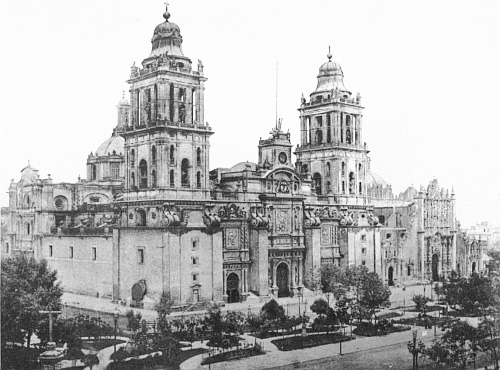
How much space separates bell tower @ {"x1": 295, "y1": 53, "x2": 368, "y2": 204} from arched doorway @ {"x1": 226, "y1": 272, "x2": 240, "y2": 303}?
54.0 feet

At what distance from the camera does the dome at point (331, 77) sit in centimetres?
7625

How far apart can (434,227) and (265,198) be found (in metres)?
29.8

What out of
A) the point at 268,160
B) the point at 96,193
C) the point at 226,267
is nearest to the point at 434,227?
the point at 268,160

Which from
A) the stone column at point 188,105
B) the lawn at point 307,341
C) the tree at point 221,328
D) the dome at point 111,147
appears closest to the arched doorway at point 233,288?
the stone column at point 188,105

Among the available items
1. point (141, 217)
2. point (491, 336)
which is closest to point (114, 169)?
point (141, 217)

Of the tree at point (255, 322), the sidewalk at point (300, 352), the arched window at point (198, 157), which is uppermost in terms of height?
the arched window at point (198, 157)

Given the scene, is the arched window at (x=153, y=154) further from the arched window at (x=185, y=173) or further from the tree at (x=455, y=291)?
the tree at (x=455, y=291)

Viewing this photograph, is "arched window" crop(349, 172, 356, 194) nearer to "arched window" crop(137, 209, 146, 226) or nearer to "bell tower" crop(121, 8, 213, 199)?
"bell tower" crop(121, 8, 213, 199)

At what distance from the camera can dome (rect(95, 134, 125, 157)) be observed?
3319 inches

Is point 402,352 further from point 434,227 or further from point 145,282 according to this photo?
point 434,227

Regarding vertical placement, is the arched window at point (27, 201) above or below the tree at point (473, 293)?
above

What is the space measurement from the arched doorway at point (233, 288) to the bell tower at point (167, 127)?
26.2ft

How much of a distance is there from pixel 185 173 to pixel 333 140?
21.3 meters

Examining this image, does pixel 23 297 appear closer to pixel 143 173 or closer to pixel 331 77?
pixel 143 173
